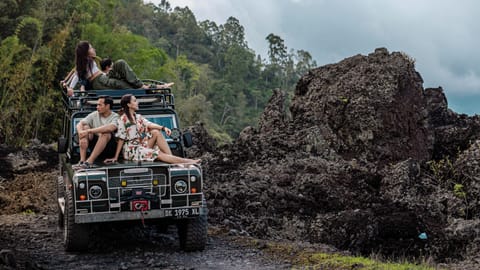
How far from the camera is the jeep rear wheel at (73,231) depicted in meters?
10.4

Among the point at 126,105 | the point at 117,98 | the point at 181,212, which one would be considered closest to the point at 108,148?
the point at 126,105

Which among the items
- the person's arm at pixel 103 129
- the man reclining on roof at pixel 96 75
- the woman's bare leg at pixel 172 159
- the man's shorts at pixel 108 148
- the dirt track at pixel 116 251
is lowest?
the dirt track at pixel 116 251

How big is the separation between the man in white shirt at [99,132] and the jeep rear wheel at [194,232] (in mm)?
1524

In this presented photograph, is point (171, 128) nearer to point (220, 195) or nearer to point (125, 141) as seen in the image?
point (125, 141)

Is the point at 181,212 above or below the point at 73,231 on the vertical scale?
above

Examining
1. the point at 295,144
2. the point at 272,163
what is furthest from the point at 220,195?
the point at 295,144

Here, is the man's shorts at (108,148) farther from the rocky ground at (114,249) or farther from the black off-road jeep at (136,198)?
the rocky ground at (114,249)

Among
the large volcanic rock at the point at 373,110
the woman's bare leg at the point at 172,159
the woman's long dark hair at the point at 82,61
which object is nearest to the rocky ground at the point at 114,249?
the woman's bare leg at the point at 172,159

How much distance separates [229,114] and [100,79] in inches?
2866

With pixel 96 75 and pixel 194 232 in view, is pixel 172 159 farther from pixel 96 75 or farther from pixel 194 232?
pixel 96 75

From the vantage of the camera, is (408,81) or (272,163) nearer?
(272,163)

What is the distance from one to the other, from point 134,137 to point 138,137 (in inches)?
2.2

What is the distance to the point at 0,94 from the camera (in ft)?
91.7

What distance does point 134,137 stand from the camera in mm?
10797
